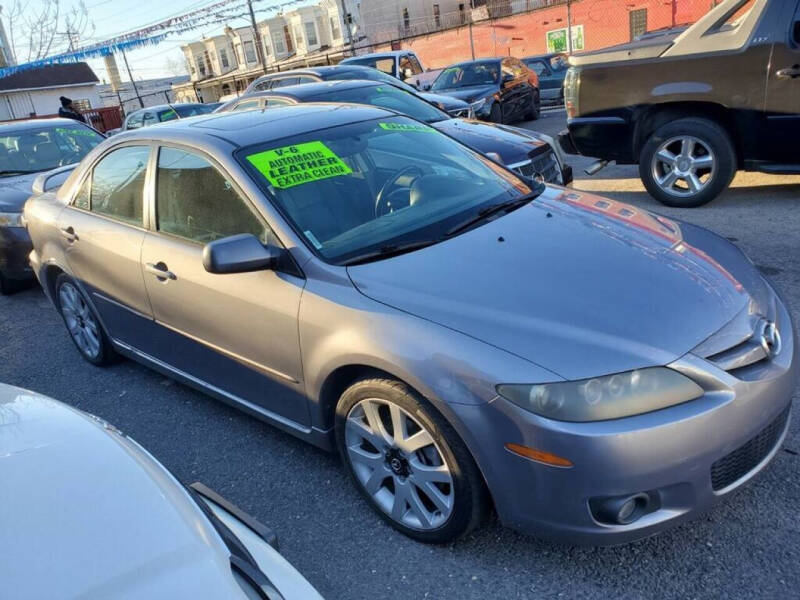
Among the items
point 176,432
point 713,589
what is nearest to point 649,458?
point 713,589

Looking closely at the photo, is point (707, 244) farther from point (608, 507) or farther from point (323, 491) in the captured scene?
point (323, 491)

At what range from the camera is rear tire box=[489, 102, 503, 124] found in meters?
12.4

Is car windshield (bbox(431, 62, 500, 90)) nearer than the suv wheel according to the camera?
No

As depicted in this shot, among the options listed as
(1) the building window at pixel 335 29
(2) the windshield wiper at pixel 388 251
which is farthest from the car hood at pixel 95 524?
(1) the building window at pixel 335 29

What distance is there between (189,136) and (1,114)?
148 ft

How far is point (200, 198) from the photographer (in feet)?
10.4

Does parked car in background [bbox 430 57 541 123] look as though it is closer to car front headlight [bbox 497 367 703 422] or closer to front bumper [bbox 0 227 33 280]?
front bumper [bbox 0 227 33 280]

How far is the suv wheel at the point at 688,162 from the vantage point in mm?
5770

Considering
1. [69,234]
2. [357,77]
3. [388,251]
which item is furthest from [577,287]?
[357,77]

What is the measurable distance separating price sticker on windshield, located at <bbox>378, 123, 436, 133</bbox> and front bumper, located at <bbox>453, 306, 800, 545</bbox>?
1.94m

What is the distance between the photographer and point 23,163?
23.7 feet

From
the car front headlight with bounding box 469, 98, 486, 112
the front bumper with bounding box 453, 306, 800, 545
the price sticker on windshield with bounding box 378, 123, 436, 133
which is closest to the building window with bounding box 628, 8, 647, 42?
the car front headlight with bounding box 469, 98, 486, 112

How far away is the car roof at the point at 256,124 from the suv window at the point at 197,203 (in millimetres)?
126

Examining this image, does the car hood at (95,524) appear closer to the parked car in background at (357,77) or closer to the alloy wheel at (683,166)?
the alloy wheel at (683,166)
